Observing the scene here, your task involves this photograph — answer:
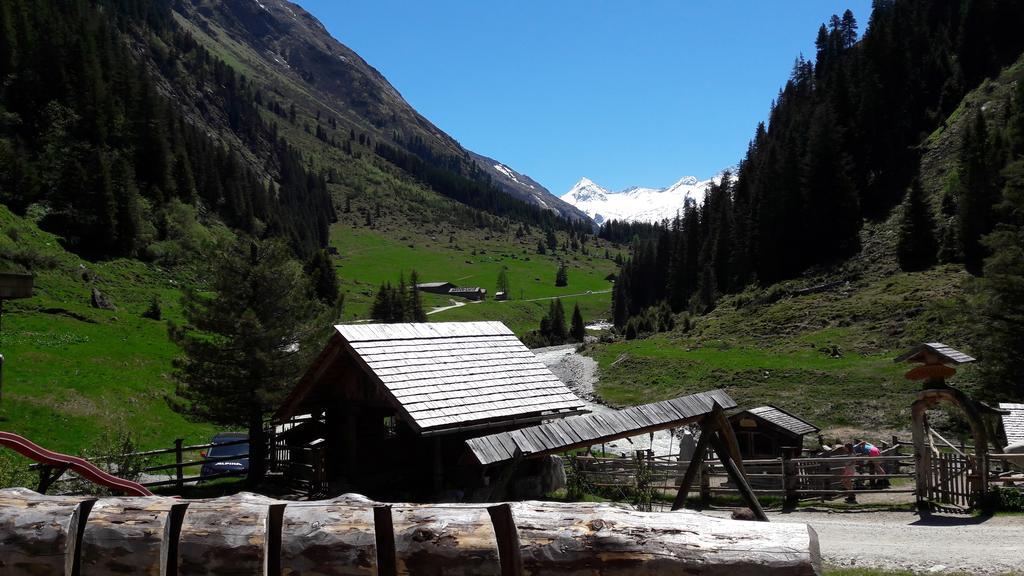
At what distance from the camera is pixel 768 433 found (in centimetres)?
2714

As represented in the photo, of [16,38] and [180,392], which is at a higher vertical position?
[16,38]

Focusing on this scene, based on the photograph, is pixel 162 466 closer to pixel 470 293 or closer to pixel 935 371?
pixel 935 371

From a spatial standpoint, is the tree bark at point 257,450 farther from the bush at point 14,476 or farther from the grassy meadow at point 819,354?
the grassy meadow at point 819,354

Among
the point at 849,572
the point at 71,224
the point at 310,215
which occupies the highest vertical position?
the point at 310,215

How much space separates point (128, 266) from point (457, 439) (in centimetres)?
5324

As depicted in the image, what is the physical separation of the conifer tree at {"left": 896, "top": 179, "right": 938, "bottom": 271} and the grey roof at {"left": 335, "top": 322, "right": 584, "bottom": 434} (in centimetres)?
5682

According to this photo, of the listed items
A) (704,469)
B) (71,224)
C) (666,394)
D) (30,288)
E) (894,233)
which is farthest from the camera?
(894,233)

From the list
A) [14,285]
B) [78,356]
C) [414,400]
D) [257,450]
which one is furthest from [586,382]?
[14,285]

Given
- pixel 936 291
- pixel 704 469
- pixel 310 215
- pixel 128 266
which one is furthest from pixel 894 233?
pixel 310 215

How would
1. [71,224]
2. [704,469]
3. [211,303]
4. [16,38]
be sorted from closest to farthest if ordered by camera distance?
1. [704,469]
2. [211,303]
3. [71,224]
4. [16,38]

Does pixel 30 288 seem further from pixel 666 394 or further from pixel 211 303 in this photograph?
pixel 666 394

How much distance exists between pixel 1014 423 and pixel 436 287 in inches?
5471

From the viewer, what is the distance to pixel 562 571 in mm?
4910

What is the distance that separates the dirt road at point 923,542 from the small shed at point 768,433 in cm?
795
